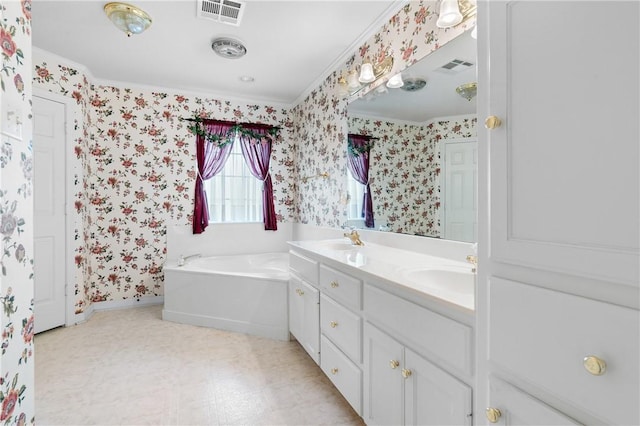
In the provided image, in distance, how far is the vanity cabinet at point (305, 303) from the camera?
2.04 metres

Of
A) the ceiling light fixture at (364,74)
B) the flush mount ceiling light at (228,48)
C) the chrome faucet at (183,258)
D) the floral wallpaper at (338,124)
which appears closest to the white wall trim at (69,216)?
the chrome faucet at (183,258)

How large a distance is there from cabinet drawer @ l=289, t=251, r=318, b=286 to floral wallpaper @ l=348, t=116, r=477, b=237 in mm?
638

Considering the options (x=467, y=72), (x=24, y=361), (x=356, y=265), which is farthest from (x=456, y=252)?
(x=24, y=361)

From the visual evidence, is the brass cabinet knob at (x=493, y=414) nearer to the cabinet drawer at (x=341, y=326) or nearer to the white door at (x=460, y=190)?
the cabinet drawer at (x=341, y=326)

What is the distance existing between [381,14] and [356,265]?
5.76 feet

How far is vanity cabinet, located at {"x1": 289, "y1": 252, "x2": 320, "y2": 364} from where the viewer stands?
2041 mm

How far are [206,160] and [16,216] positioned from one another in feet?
9.70


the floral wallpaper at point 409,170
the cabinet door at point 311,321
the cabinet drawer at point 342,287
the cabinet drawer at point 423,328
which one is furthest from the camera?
the cabinet door at point 311,321

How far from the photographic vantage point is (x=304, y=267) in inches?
87.6

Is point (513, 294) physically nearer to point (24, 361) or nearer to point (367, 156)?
point (24, 361)

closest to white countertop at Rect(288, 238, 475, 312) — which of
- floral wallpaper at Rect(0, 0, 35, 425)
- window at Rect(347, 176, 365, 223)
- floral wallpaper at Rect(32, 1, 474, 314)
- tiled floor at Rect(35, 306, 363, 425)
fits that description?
window at Rect(347, 176, 365, 223)

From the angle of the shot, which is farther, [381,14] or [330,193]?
[330,193]

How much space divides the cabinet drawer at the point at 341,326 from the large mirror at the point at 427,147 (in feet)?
2.36

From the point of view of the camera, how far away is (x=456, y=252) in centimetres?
173
